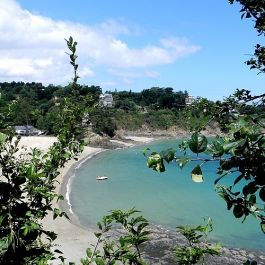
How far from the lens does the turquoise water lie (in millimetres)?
31281

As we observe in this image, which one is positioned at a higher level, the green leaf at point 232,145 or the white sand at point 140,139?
the green leaf at point 232,145

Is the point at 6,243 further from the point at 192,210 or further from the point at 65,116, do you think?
the point at 192,210

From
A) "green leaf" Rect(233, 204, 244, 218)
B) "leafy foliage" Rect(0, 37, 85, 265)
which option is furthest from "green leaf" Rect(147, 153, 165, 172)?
"leafy foliage" Rect(0, 37, 85, 265)

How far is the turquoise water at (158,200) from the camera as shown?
31.3 m

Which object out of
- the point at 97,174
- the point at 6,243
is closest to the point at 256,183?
the point at 6,243

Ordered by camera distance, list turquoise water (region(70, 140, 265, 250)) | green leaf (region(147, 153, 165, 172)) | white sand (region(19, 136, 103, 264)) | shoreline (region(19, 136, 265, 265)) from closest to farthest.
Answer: green leaf (region(147, 153, 165, 172)) → shoreline (region(19, 136, 265, 265)) → white sand (region(19, 136, 103, 264)) → turquoise water (region(70, 140, 265, 250))

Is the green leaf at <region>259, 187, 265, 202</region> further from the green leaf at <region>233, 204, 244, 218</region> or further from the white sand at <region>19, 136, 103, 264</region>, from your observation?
the white sand at <region>19, 136, 103, 264</region>

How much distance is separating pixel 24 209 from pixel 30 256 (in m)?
→ 0.31

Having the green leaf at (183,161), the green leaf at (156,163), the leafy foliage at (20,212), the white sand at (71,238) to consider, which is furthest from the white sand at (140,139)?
the green leaf at (183,161)

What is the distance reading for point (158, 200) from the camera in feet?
133

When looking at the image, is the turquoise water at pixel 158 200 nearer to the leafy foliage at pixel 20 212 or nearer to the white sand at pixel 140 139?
the leafy foliage at pixel 20 212

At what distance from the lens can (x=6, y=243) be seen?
7.84 ft

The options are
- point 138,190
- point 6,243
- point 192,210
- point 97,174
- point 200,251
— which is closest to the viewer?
point 6,243

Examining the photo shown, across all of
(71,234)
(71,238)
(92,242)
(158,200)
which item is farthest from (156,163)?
(158,200)
